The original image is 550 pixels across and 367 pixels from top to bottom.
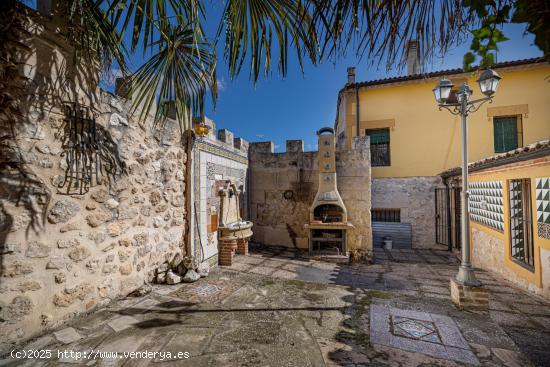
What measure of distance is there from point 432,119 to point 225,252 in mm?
8417

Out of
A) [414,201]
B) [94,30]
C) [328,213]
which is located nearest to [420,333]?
[328,213]

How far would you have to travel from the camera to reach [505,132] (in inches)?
322

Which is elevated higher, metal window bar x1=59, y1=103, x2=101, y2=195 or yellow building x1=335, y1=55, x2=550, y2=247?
yellow building x1=335, y1=55, x2=550, y2=247

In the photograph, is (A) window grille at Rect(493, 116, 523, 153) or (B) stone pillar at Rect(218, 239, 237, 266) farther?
(A) window grille at Rect(493, 116, 523, 153)

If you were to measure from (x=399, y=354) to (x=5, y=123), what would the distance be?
438 centimetres

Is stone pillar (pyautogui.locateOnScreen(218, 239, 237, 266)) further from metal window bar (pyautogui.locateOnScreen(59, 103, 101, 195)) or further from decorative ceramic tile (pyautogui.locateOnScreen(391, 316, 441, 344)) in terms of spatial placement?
decorative ceramic tile (pyautogui.locateOnScreen(391, 316, 441, 344))

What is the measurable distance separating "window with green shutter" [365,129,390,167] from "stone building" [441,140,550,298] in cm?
287

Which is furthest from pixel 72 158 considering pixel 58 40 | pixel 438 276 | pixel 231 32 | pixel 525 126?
pixel 525 126

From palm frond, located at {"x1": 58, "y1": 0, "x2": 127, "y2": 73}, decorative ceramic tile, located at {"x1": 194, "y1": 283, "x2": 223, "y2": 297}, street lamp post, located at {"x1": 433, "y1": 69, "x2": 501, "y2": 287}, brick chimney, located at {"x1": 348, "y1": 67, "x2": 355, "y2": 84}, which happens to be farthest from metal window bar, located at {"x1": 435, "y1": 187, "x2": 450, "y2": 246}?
palm frond, located at {"x1": 58, "y1": 0, "x2": 127, "y2": 73}

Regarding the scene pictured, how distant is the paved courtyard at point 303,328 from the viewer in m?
2.27

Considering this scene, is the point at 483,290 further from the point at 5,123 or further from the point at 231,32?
the point at 5,123

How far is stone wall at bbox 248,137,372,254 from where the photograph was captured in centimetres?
672

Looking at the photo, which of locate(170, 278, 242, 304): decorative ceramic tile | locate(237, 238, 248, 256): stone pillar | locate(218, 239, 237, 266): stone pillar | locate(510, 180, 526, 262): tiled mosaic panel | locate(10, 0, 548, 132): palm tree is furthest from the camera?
locate(237, 238, 248, 256): stone pillar

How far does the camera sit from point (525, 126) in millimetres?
7980
